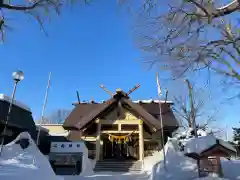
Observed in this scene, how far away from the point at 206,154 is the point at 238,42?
6.25 meters

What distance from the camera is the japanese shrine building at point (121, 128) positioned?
58.1 feet

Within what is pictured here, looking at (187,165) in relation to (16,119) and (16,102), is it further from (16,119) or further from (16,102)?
(16,102)

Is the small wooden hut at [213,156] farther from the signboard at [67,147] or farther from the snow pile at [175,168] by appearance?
the signboard at [67,147]

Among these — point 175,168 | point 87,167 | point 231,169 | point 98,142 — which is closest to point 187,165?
point 175,168

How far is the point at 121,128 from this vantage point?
19.4 metres

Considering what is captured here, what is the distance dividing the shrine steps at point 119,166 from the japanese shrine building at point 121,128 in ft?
2.25

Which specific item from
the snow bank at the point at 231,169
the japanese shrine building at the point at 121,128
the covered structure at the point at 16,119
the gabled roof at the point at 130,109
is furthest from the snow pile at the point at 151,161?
the covered structure at the point at 16,119

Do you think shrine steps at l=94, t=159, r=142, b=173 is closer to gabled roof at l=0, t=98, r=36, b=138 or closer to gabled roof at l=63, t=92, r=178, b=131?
gabled roof at l=63, t=92, r=178, b=131

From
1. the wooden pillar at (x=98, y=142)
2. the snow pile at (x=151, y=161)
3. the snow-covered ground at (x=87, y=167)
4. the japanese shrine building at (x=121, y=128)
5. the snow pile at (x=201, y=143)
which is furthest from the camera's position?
the japanese shrine building at (x=121, y=128)

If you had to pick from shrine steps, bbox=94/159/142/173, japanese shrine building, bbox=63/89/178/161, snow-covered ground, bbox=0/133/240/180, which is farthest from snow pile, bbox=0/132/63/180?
japanese shrine building, bbox=63/89/178/161

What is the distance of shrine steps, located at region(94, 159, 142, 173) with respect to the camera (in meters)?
15.5

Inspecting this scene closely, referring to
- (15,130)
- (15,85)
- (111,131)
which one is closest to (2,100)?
(15,130)

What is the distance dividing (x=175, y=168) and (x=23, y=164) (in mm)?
8621

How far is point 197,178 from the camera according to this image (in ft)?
37.3
